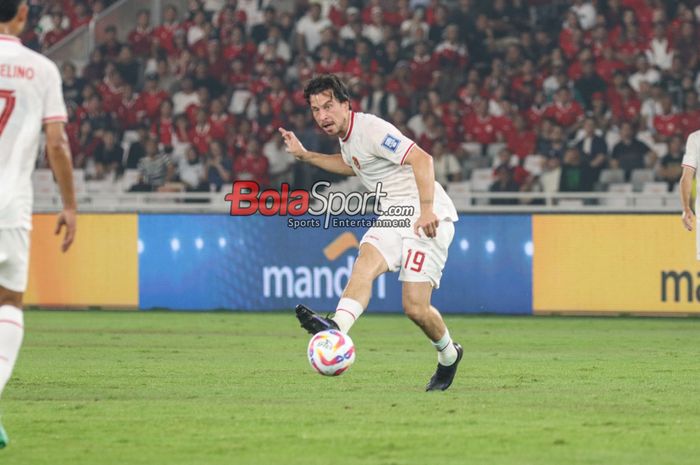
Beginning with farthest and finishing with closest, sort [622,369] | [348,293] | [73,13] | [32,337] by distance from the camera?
1. [73,13]
2. [32,337]
3. [622,369]
4. [348,293]

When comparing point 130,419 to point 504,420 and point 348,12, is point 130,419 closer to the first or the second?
point 504,420

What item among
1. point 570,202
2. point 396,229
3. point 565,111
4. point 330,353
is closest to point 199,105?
point 565,111

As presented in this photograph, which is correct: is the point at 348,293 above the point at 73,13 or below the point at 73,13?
below

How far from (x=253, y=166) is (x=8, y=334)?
1416 cm

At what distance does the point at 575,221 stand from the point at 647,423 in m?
9.87

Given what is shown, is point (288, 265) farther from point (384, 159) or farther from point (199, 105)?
point (384, 159)

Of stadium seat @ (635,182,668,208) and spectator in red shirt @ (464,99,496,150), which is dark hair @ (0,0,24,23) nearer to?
stadium seat @ (635,182,668,208)

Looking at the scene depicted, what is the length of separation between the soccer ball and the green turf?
0.23 metres

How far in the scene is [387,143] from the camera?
9.59 metres

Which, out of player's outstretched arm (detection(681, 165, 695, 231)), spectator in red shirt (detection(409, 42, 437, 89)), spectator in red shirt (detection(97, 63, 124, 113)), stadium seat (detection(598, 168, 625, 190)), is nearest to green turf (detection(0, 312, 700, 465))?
player's outstretched arm (detection(681, 165, 695, 231))

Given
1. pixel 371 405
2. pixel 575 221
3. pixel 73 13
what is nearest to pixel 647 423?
pixel 371 405

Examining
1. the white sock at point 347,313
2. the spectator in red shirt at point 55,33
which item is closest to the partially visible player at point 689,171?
the white sock at point 347,313

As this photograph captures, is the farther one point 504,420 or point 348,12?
point 348,12

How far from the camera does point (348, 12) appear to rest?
77.5 feet
